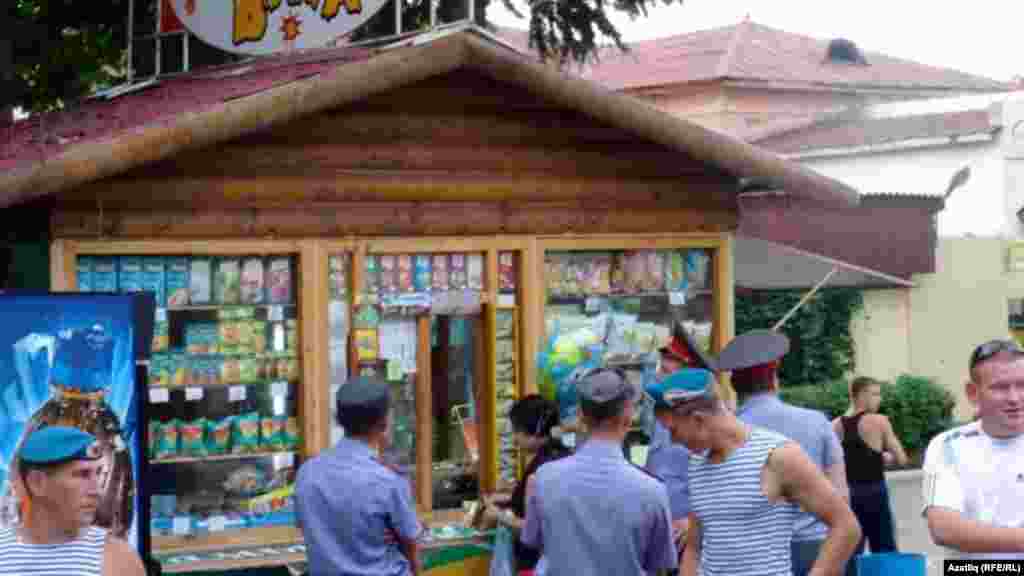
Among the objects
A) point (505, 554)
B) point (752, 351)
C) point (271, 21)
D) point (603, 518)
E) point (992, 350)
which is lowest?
point (505, 554)

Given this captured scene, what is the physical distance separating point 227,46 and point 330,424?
313 centimetres

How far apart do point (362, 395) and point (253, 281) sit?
3.42 m

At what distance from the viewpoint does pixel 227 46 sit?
12094mm

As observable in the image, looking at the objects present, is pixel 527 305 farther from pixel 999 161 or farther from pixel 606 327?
pixel 999 161

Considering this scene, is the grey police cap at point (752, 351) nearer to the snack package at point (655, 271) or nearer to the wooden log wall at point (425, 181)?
the wooden log wall at point (425, 181)

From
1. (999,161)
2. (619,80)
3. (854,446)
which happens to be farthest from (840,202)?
(619,80)

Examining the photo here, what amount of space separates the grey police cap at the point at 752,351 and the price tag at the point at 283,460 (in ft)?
11.2

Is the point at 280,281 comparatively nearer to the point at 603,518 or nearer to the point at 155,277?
the point at 155,277

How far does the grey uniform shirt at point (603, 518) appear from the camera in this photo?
20.1 feet

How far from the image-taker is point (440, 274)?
35.6ft

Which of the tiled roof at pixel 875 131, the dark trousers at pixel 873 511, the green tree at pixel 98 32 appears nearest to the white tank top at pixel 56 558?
the dark trousers at pixel 873 511

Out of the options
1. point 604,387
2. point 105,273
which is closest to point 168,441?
point 105,273

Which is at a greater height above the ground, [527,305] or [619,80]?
[619,80]

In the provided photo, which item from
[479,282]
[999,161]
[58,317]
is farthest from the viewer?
[999,161]
